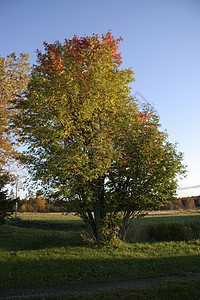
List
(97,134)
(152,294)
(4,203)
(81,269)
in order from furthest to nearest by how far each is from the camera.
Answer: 1. (4,203)
2. (97,134)
3. (81,269)
4. (152,294)

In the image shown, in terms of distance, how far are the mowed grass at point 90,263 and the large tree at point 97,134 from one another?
1657 mm

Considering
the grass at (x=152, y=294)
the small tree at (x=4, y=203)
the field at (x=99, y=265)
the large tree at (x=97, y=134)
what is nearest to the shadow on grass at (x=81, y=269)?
the field at (x=99, y=265)

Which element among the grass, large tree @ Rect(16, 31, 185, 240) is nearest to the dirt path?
the grass

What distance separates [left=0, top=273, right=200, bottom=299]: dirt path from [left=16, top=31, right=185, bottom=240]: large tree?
390 centimetres

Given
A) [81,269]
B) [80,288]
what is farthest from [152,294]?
[81,269]

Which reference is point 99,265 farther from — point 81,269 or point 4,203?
point 4,203

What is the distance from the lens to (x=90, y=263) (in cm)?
909

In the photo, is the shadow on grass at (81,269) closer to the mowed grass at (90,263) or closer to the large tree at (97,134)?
the mowed grass at (90,263)

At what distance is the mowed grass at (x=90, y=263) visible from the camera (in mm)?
7828

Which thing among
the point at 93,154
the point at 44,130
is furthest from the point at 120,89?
the point at 44,130

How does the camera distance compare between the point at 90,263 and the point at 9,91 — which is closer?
the point at 90,263

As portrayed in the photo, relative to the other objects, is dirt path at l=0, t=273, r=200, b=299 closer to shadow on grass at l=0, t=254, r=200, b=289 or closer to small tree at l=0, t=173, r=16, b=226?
shadow on grass at l=0, t=254, r=200, b=289

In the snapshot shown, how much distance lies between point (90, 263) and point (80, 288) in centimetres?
193

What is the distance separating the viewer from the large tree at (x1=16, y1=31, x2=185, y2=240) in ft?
35.0
